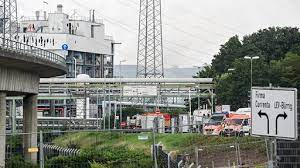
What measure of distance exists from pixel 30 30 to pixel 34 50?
115719 mm

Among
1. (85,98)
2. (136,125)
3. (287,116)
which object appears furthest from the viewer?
(85,98)

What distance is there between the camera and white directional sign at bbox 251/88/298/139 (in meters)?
9.76


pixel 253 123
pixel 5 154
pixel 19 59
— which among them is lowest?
pixel 5 154

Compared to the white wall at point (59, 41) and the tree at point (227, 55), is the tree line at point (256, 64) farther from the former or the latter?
the white wall at point (59, 41)

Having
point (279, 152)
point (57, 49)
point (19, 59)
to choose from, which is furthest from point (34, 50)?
point (57, 49)

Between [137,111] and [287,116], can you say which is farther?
[137,111]

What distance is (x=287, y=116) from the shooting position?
9766mm

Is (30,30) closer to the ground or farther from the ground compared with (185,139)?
farther from the ground

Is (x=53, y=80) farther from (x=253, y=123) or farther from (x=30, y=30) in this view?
(x=253, y=123)

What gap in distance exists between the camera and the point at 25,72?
45562 millimetres

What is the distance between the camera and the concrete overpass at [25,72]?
37.3 metres

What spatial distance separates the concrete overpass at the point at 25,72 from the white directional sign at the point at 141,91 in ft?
127

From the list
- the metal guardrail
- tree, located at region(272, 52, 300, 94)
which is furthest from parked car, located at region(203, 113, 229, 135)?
tree, located at region(272, 52, 300, 94)

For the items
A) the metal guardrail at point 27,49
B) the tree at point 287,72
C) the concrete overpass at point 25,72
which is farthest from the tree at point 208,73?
the metal guardrail at point 27,49
